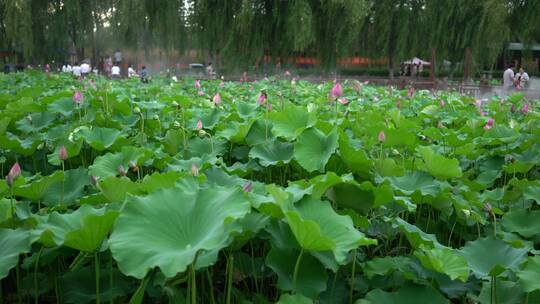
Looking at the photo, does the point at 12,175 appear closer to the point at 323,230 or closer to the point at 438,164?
the point at 323,230

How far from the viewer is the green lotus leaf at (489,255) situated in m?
0.99

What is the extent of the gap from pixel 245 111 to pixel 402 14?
40.9 ft

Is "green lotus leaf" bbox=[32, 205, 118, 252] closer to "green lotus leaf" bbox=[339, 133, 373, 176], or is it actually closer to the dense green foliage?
"green lotus leaf" bbox=[339, 133, 373, 176]

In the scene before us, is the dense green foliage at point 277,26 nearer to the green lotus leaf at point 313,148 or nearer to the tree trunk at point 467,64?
the tree trunk at point 467,64

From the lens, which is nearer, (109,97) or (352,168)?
(352,168)

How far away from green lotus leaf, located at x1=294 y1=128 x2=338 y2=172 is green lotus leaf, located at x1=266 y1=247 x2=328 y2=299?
0.53m

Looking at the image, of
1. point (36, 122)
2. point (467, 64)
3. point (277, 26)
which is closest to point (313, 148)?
point (36, 122)

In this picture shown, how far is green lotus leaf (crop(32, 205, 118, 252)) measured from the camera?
809mm

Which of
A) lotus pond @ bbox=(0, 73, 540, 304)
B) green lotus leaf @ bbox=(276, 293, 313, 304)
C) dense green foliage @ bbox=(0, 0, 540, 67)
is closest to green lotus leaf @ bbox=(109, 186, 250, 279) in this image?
lotus pond @ bbox=(0, 73, 540, 304)

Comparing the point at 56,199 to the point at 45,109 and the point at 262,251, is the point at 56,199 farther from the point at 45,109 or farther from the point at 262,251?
the point at 45,109

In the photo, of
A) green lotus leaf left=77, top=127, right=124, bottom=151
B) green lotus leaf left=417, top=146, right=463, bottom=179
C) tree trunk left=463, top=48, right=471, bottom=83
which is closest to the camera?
green lotus leaf left=417, top=146, right=463, bottom=179

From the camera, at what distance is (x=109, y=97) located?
2.51 metres

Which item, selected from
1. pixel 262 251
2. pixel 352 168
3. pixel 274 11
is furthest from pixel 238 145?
pixel 274 11

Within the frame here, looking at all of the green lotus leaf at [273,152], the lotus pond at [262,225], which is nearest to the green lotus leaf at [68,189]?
the lotus pond at [262,225]
